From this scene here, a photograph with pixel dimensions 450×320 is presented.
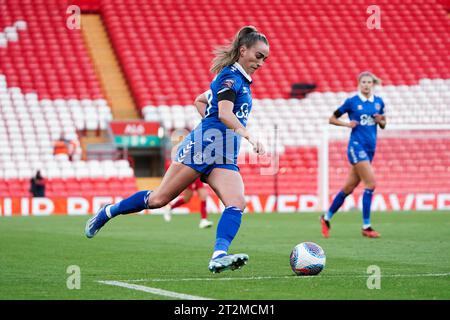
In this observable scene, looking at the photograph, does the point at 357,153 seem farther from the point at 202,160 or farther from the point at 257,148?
the point at 257,148

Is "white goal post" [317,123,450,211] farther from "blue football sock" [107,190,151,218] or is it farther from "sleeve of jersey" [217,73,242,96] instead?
"sleeve of jersey" [217,73,242,96]

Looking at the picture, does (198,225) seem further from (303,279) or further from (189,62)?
(189,62)

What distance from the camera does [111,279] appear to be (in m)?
7.64

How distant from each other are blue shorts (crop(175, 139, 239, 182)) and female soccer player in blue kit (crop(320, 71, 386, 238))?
19.6ft

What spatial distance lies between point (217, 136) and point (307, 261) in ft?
4.27

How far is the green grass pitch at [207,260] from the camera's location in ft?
22.2

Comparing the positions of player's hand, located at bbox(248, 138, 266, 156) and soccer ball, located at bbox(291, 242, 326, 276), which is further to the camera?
soccer ball, located at bbox(291, 242, 326, 276)

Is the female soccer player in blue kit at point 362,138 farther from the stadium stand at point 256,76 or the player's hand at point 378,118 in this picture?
the stadium stand at point 256,76

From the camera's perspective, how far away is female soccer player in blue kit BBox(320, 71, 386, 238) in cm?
1370

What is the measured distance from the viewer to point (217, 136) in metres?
7.75

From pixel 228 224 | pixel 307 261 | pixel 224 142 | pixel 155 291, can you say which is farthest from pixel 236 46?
pixel 155 291

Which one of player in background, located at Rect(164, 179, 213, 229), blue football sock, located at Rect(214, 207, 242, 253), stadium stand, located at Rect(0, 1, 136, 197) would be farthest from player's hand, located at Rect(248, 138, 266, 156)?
stadium stand, located at Rect(0, 1, 136, 197)
